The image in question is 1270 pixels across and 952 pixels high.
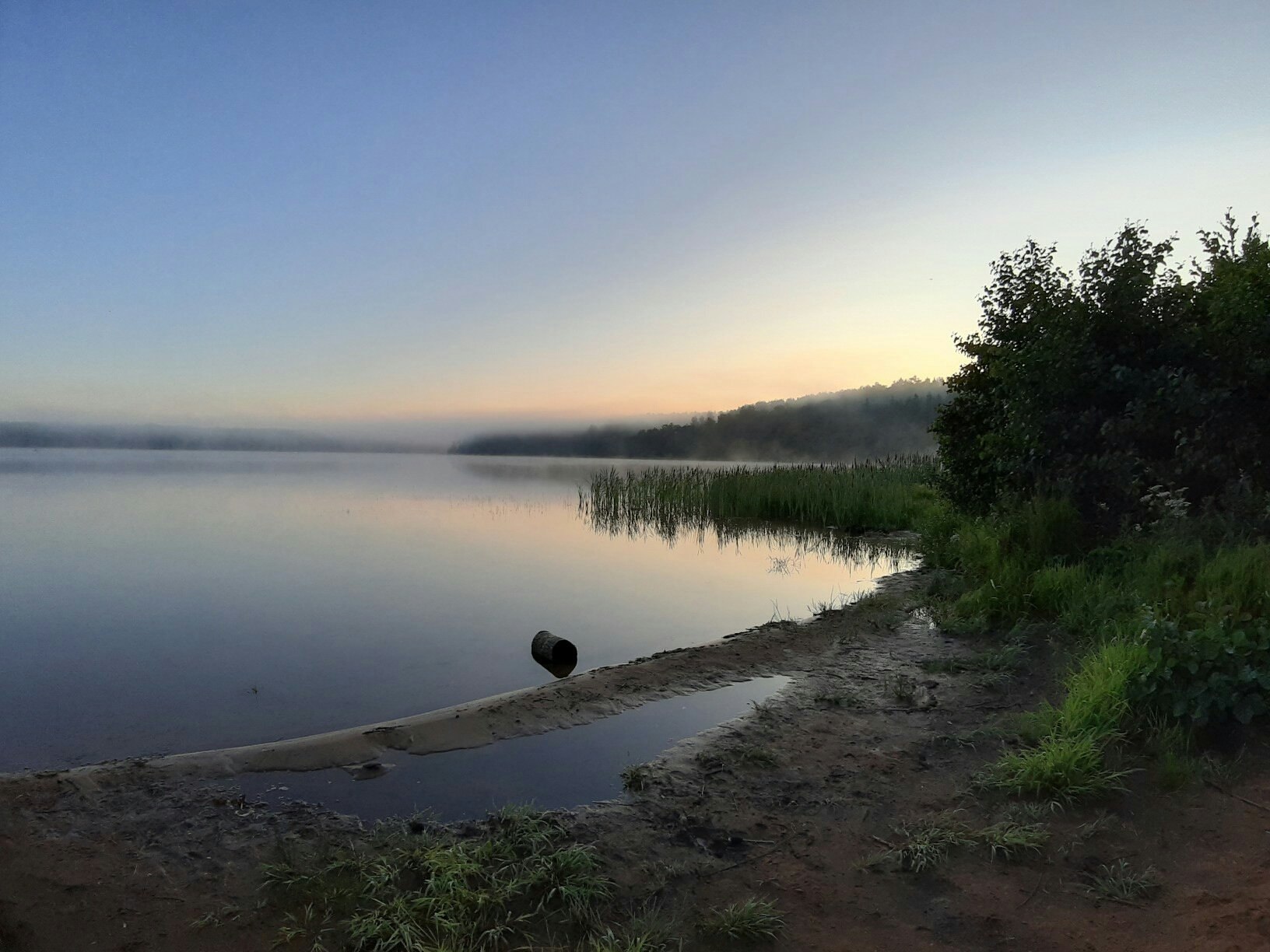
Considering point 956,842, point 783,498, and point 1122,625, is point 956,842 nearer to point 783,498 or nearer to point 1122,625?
point 1122,625

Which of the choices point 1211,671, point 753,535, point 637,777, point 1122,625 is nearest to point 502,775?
point 637,777

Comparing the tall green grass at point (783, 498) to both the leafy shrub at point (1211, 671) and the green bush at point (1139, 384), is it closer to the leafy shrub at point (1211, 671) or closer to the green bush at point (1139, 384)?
the green bush at point (1139, 384)

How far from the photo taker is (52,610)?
1085 cm

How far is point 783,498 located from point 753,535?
14.6 ft

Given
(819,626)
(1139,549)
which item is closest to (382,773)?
(819,626)

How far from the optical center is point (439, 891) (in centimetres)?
336

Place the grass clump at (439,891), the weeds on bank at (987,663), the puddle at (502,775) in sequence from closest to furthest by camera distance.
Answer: the grass clump at (439,891) < the puddle at (502,775) < the weeds on bank at (987,663)

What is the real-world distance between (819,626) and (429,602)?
266 inches

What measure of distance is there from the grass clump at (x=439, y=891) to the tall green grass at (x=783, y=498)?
58.6 feet

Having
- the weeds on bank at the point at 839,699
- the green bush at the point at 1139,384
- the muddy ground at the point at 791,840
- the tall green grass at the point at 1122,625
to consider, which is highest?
the green bush at the point at 1139,384

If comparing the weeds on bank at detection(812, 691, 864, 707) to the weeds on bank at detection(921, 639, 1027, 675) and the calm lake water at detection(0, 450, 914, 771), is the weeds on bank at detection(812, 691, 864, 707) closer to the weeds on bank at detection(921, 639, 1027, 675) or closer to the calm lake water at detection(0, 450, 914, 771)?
the weeds on bank at detection(921, 639, 1027, 675)

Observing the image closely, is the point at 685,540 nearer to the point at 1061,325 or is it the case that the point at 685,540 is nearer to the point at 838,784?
the point at 1061,325

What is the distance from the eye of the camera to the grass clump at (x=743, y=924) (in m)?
3.14

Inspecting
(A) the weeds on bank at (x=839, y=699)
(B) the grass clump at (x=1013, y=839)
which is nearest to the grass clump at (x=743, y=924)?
(B) the grass clump at (x=1013, y=839)
